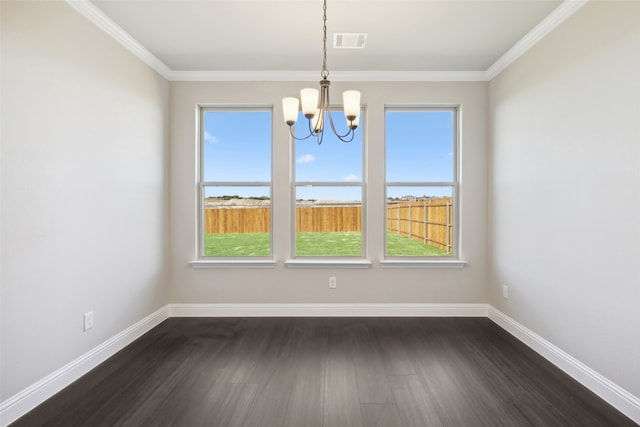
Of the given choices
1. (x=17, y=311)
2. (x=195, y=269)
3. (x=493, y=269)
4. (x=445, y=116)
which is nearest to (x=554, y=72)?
(x=445, y=116)

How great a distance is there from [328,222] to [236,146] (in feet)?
4.45

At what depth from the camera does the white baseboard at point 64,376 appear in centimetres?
Answer: 176

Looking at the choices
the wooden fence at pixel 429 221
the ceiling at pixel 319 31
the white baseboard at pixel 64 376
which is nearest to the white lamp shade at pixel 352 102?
the ceiling at pixel 319 31

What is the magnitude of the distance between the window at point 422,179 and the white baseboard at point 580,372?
97 centimetres

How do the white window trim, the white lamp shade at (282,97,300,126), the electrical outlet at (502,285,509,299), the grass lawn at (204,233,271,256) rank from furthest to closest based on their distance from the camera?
1. the grass lawn at (204,233,271,256)
2. the white window trim
3. the electrical outlet at (502,285,509,299)
4. the white lamp shade at (282,97,300,126)

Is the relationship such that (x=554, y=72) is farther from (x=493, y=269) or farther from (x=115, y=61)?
(x=115, y=61)

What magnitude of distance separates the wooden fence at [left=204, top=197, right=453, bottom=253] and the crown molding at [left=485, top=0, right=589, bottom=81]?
1.40m

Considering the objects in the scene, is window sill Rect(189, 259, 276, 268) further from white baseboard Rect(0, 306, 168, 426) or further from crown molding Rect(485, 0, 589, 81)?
crown molding Rect(485, 0, 589, 81)

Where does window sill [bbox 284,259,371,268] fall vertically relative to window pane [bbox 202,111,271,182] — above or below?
below

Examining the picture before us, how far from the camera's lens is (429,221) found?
3.55 meters

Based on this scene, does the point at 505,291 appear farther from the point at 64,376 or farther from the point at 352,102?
the point at 64,376

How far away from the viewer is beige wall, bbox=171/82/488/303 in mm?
3400

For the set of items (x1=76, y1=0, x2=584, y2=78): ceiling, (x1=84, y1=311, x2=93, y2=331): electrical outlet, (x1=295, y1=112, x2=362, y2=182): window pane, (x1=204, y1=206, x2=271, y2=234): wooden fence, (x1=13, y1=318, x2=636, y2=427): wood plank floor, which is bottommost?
(x1=13, y1=318, x2=636, y2=427): wood plank floor

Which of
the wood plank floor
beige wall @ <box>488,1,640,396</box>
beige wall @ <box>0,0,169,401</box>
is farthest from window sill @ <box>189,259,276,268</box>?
beige wall @ <box>488,1,640,396</box>
